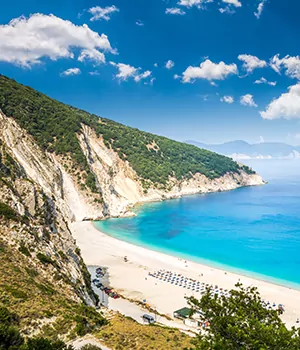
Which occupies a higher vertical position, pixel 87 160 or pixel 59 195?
pixel 87 160

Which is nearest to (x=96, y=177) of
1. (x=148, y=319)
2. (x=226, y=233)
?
(x=226, y=233)

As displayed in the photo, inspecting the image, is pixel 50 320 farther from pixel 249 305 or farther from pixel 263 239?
pixel 263 239

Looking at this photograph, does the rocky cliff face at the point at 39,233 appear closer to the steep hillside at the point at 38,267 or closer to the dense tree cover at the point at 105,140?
the steep hillside at the point at 38,267

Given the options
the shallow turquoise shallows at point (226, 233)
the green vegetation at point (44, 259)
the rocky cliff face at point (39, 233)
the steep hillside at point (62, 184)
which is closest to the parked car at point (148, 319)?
the rocky cliff face at point (39, 233)

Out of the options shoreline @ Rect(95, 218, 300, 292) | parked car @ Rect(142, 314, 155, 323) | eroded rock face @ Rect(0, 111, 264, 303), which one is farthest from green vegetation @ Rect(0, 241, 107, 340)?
shoreline @ Rect(95, 218, 300, 292)

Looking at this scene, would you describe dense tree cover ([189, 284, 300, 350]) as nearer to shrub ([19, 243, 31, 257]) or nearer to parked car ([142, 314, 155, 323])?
shrub ([19, 243, 31, 257])

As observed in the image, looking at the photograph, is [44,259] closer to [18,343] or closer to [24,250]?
[24,250]

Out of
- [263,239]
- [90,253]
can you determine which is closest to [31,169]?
[90,253]
